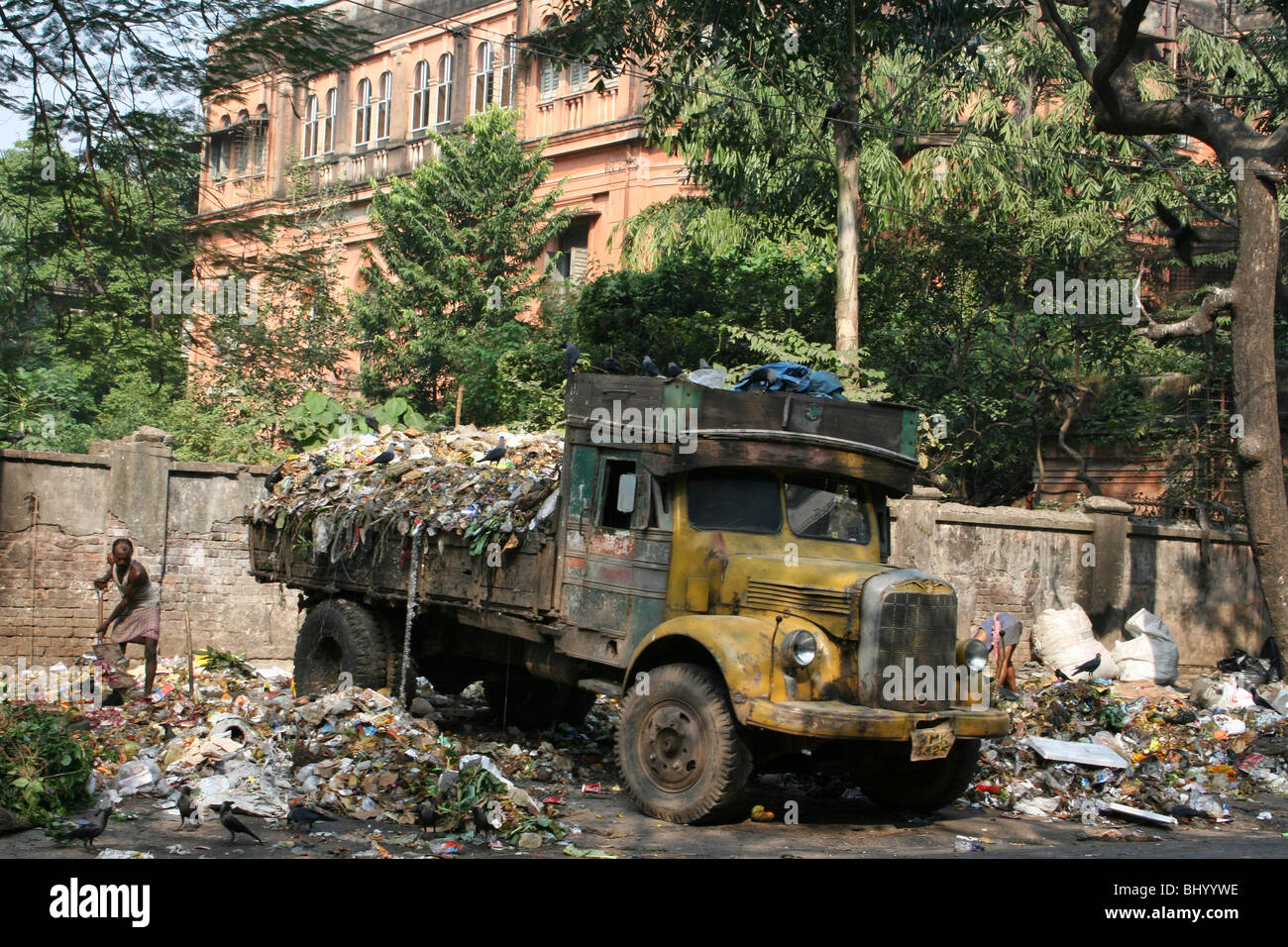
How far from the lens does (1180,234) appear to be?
13.4 m

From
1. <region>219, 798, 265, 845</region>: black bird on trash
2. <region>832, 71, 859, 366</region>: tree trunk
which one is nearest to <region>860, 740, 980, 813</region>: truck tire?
<region>219, 798, 265, 845</region>: black bird on trash

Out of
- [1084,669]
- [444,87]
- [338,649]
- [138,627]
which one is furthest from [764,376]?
[444,87]

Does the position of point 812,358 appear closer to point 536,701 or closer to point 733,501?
point 536,701

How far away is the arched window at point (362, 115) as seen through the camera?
31.2 meters

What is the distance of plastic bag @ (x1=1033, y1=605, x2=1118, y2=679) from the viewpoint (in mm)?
14656

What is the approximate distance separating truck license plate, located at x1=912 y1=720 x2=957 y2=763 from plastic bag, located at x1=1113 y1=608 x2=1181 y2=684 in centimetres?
839

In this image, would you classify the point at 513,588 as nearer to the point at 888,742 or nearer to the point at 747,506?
the point at 747,506

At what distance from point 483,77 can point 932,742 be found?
81.1ft

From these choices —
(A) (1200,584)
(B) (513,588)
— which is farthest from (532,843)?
(A) (1200,584)

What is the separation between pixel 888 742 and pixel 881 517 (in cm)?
181

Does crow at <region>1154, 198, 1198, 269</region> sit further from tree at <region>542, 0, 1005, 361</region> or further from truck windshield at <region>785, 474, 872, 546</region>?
truck windshield at <region>785, 474, 872, 546</region>

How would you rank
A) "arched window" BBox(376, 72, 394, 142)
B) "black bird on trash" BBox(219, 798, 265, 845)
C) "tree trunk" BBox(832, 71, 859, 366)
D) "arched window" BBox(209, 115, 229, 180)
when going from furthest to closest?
1. "arched window" BBox(376, 72, 394, 142)
2. "tree trunk" BBox(832, 71, 859, 366)
3. "arched window" BBox(209, 115, 229, 180)
4. "black bird on trash" BBox(219, 798, 265, 845)

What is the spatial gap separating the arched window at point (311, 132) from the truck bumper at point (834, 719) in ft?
92.6

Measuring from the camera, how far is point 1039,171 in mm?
18609
